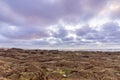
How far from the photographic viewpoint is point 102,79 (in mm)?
105062

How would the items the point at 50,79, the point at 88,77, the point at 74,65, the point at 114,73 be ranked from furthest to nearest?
1. the point at 74,65
2. the point at 114,73
3. the point at 88,77
4. the point at 50,79

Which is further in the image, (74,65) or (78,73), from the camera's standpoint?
(74,65)

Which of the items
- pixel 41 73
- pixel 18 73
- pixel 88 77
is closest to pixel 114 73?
pixel 88 77

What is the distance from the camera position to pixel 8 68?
11950 centimetres

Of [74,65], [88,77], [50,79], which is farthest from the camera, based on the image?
[74,65]

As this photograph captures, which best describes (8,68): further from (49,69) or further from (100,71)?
(100,71)

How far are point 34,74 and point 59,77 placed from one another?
11.7 m

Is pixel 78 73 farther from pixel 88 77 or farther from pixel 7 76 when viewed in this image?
pixel 7 76

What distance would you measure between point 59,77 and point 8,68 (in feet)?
105

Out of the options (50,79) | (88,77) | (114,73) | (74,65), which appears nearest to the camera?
(50,79)

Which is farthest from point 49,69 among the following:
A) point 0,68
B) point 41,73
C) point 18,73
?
point 0,68

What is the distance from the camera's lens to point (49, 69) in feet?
378

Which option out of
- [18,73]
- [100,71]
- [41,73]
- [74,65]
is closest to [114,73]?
[100,71]

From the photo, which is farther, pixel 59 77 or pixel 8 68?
pixel 8 68
